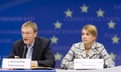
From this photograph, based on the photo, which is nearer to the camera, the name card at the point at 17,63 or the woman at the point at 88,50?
the name card at the point at 17,63

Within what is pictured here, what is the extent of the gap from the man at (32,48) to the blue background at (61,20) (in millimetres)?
1158

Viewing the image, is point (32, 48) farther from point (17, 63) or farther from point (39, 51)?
point (17, 63)

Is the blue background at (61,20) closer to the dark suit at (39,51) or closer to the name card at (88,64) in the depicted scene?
the dark suit at (39,51)

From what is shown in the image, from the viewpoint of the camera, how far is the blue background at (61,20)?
4.80m

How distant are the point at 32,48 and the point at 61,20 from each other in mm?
1290

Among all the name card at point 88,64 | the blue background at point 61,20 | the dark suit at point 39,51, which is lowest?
the name card at point 88,64

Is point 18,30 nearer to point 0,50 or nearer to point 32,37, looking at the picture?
point 0,50

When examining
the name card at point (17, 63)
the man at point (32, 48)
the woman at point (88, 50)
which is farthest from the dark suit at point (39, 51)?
the name card at point (17, 63)

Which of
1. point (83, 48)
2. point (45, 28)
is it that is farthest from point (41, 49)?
point (45, 28)

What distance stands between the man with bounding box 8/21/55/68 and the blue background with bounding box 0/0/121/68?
116 centimetres

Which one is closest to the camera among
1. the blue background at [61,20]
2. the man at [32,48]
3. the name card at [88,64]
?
the name card at [88,64]

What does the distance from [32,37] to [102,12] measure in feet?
5.08

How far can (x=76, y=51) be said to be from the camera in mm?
3646

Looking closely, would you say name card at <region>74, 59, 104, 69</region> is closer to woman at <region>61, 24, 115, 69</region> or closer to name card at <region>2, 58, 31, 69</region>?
name card at <region>2, 58, 31, 69</region>
